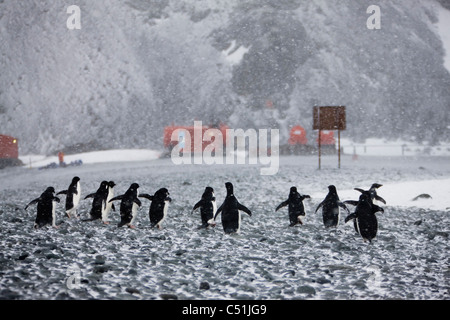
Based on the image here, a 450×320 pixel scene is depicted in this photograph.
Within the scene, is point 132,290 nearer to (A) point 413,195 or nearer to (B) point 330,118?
(A) point 413,195

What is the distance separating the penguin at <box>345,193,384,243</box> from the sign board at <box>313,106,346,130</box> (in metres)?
8.60

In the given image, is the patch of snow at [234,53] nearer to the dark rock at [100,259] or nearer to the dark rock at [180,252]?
the dark rock at [180,252]

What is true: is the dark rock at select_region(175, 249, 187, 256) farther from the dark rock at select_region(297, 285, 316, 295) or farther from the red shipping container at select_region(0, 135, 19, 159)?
the red shipping container at select_region(0, 135, 19, 159)

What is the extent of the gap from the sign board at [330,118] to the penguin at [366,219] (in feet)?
28.2

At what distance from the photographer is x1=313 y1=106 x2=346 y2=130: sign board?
592 inches

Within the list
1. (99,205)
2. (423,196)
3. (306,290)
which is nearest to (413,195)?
(423,196)

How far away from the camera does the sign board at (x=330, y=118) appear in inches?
592

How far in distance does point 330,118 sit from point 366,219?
30.2 feet

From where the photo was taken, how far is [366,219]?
6.45 m

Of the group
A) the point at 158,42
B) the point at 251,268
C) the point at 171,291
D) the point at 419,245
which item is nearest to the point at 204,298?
the point at 171,291

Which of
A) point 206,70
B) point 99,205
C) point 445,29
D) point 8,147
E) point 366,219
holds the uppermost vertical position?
point 445,29

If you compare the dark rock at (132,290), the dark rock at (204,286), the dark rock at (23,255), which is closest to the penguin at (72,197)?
the dark rock at (23,255)

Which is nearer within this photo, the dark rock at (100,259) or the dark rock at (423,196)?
the dark rock at (100,259)
